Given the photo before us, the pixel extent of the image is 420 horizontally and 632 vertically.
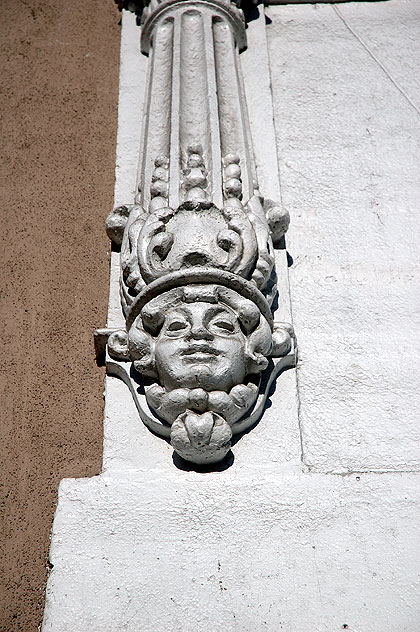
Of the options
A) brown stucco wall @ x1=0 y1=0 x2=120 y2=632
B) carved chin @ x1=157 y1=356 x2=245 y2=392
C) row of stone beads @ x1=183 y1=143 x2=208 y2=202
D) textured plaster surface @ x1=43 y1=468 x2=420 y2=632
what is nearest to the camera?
textured plaster surface @ x1=43 y1=468 x2=420 y2=632

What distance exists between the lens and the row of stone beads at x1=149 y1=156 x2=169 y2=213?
1886 mm

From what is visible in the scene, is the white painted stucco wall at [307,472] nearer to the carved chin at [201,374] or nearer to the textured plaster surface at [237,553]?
the textured plaster surface at [237,553]

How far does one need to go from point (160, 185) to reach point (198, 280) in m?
0.42

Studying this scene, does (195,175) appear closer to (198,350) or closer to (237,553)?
(198,350)

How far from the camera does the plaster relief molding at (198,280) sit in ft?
4.97

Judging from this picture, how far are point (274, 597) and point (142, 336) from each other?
0.63 metres

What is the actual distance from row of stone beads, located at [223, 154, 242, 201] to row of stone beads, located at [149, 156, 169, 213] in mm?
167

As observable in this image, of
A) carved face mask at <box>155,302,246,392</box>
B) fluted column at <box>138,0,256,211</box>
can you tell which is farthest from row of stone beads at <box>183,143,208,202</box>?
carved face mask at <box>155,302,246,392</box>


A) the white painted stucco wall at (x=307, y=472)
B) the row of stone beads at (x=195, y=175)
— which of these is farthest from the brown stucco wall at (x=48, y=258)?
the row of stone beads at (x=195, y=175)

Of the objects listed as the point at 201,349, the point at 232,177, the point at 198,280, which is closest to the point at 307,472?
the point at 201,349

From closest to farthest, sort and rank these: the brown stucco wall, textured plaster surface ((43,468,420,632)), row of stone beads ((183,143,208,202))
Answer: textured plaster surface ((43,468,420,632)), the brown stucco wall, row of stone beads ((183,143,208,202))

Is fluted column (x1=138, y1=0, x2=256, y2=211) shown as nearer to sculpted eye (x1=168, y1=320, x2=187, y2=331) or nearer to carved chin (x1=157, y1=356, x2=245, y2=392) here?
sculpted eye (x1=168, y1=320, x2=187, y2=331)

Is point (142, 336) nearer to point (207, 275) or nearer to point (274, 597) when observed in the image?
point (207, 275)

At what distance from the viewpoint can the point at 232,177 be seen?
196cm
